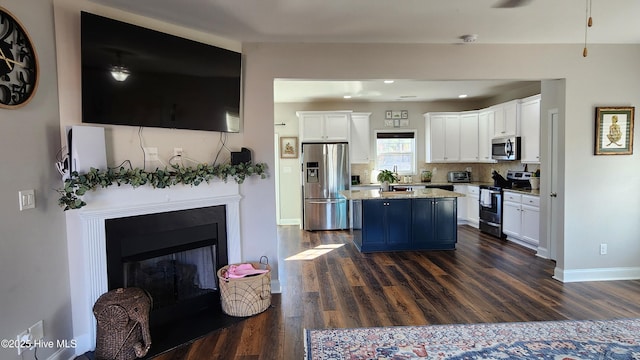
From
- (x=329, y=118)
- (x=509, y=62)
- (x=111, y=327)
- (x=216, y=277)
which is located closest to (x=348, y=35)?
(x=509, y=62)

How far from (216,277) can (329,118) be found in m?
4.26

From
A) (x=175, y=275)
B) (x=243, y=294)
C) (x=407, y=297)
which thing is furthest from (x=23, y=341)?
(x=407, y=297)

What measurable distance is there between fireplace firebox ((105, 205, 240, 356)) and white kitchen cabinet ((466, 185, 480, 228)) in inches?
192

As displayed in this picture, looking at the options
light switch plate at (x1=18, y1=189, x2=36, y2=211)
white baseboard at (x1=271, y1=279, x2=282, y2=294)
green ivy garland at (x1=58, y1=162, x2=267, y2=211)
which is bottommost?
white baseboard at (x1=271, y1=279, x2=282, y2=294)

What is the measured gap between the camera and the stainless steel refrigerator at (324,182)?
21.6 feet

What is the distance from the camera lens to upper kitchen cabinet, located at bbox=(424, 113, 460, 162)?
22.7ft

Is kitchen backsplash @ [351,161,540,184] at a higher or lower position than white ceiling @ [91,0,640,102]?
lower

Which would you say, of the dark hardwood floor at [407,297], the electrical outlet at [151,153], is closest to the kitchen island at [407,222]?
the dark hardwood floor at [407,297]

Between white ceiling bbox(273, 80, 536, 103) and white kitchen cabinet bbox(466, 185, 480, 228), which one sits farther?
white kitchen cabinet bbox(466, 185, 480, 228)

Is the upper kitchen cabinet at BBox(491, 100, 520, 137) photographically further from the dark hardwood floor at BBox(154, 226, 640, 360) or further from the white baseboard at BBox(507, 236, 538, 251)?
the dark hardwood floor at BBox(154, 226, 640, 360)

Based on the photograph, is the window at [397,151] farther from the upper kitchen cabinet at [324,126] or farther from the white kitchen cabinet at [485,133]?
the white kitchen cabinet at [485,133]

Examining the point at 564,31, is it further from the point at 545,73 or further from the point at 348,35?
the point at 348,35

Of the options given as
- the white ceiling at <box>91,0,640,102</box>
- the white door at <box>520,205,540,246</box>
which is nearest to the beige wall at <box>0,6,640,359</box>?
the white ceiling at <box>91,0,640,102</box>

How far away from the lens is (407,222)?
492cm
